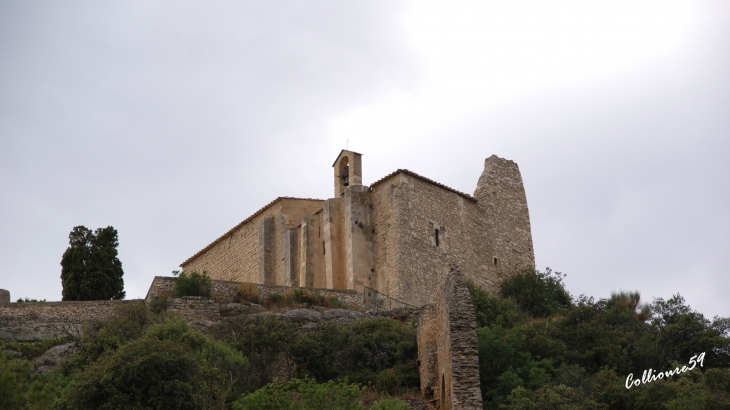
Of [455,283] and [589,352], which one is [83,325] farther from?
[589,352]

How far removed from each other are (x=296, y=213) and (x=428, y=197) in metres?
5.03

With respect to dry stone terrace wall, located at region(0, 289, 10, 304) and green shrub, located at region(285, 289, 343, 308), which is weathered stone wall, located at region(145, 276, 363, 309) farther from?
dry stone terrace wall, located at region(0, 289, 10, 304)

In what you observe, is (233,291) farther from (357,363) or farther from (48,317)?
(357,363)

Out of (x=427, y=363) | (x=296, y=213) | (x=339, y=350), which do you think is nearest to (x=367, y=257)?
(x=296, y=213)

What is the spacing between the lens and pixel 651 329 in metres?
33.6

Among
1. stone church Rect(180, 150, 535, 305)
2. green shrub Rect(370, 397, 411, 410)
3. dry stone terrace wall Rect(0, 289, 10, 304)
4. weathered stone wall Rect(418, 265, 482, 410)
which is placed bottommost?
green shrub Rect(370, 397, 411, 410)

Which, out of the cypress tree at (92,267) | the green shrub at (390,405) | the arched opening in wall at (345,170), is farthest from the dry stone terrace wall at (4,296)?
the green shrub at (390,405)

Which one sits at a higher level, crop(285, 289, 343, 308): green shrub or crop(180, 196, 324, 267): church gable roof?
crop(180, 196, 324, 267): church gable roof

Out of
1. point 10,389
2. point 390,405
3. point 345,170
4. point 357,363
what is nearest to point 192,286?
point 357,363

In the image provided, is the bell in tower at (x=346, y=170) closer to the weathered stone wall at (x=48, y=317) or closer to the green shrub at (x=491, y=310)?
the green shrub at (x=491, y=310)

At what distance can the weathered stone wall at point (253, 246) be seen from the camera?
1577 inches

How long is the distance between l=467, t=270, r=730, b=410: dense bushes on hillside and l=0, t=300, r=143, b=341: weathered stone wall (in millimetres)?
10523

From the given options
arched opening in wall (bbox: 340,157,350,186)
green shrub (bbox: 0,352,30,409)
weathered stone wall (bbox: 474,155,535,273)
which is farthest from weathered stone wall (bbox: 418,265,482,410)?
weathered stone wall (bbox: 474,155,535,273)

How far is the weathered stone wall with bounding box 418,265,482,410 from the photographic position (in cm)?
2428
